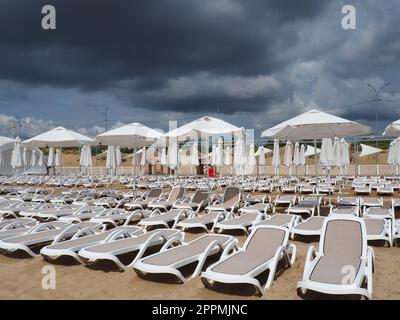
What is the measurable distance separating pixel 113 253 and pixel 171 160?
877cm

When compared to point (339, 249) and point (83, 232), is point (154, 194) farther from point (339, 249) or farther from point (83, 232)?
point (339, 249)

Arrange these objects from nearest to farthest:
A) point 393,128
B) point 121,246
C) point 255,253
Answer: point 255,253 → point 121,246 → point 393,128

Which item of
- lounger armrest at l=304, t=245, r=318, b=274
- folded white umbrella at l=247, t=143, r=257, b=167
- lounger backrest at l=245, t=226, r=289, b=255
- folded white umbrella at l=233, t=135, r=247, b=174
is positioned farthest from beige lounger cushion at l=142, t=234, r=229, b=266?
folded white umbrella at l=247, t=143, r=257, b=167

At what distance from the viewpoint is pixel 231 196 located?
9.13 meters

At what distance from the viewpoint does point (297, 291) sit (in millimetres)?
3508

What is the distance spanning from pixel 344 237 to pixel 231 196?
508 cm

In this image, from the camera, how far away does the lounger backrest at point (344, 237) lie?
3980 mm

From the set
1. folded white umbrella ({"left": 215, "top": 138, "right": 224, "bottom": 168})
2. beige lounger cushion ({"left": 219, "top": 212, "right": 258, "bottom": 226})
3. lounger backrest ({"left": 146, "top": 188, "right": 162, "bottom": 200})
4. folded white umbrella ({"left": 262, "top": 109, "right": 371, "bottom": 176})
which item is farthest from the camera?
folded white umbrella ({"left": 215, "top": 138, "right": 224, "bottom": 168})

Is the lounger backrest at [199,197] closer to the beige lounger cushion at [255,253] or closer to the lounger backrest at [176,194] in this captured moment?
the lounger backrest at [176,194]

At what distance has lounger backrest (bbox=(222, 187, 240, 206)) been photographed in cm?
895

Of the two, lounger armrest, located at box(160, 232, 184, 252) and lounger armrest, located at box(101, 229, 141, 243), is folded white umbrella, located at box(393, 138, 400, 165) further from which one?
lounger armrest, located at box(101, 229, 141, 243)

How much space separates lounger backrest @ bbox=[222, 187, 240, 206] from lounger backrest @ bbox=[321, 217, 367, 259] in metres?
4.65

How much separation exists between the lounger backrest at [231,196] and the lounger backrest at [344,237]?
4.65m

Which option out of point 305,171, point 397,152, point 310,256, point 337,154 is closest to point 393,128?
point 310,256
